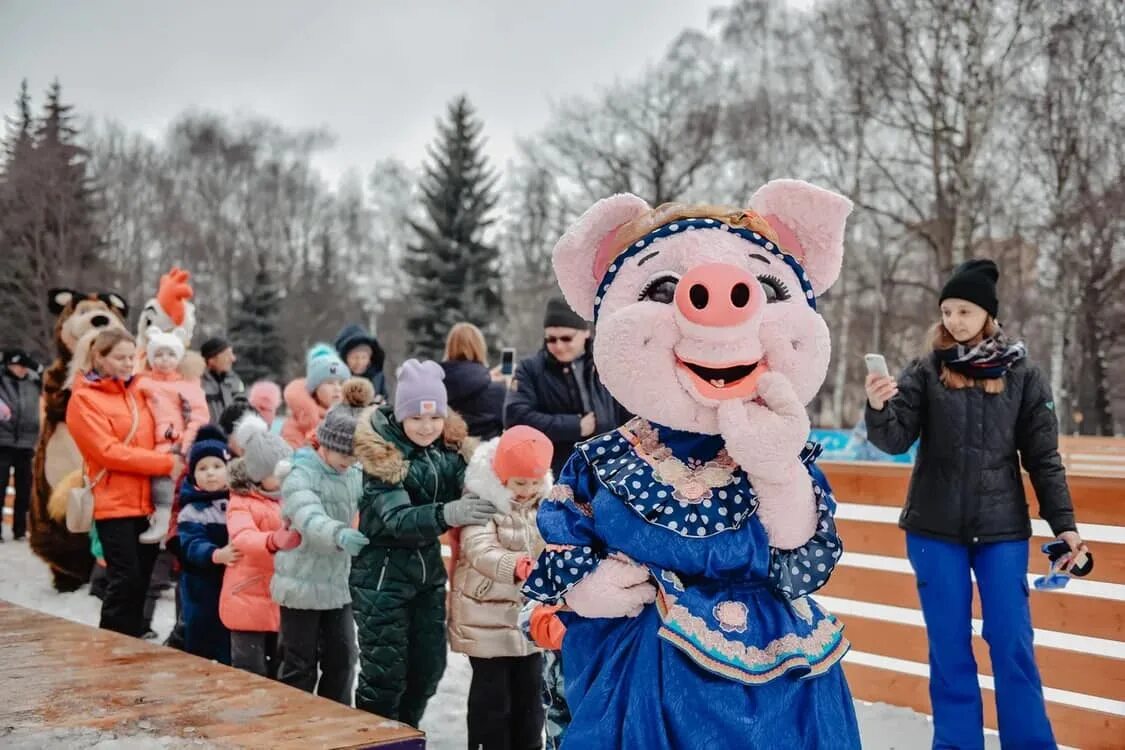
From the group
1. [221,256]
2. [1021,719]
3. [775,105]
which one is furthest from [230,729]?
[221,256]

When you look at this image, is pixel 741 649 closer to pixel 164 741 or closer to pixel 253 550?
pixel 164 741

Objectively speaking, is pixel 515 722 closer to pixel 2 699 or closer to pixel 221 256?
pixel 2 699

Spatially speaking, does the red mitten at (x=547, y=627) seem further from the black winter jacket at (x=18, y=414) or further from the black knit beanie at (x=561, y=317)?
the black winter jacket at (x=18, y=414)

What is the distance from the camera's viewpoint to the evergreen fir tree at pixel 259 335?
25344mm

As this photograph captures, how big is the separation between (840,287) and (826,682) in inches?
874

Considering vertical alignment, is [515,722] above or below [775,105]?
below

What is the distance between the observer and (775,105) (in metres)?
21.4

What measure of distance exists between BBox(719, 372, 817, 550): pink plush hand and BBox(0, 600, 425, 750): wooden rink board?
1162 millimetres

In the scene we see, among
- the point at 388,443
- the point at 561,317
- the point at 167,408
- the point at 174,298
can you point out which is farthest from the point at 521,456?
the point at 174,298

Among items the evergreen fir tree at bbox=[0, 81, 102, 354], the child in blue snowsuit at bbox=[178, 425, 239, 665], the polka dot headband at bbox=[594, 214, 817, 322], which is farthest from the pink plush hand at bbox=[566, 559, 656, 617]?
the evergreen fir tree at bbox=[0, 81, 102, 354]

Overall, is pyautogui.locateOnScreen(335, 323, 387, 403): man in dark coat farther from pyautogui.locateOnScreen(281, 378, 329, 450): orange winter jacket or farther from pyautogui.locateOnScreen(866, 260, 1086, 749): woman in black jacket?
pyautogui.locateOnScreen(866, 260, 1086, 749): woman in black jacket

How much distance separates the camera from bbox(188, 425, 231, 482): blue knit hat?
4.59m

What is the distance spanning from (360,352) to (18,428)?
4658 mm

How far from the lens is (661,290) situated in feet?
6.98
